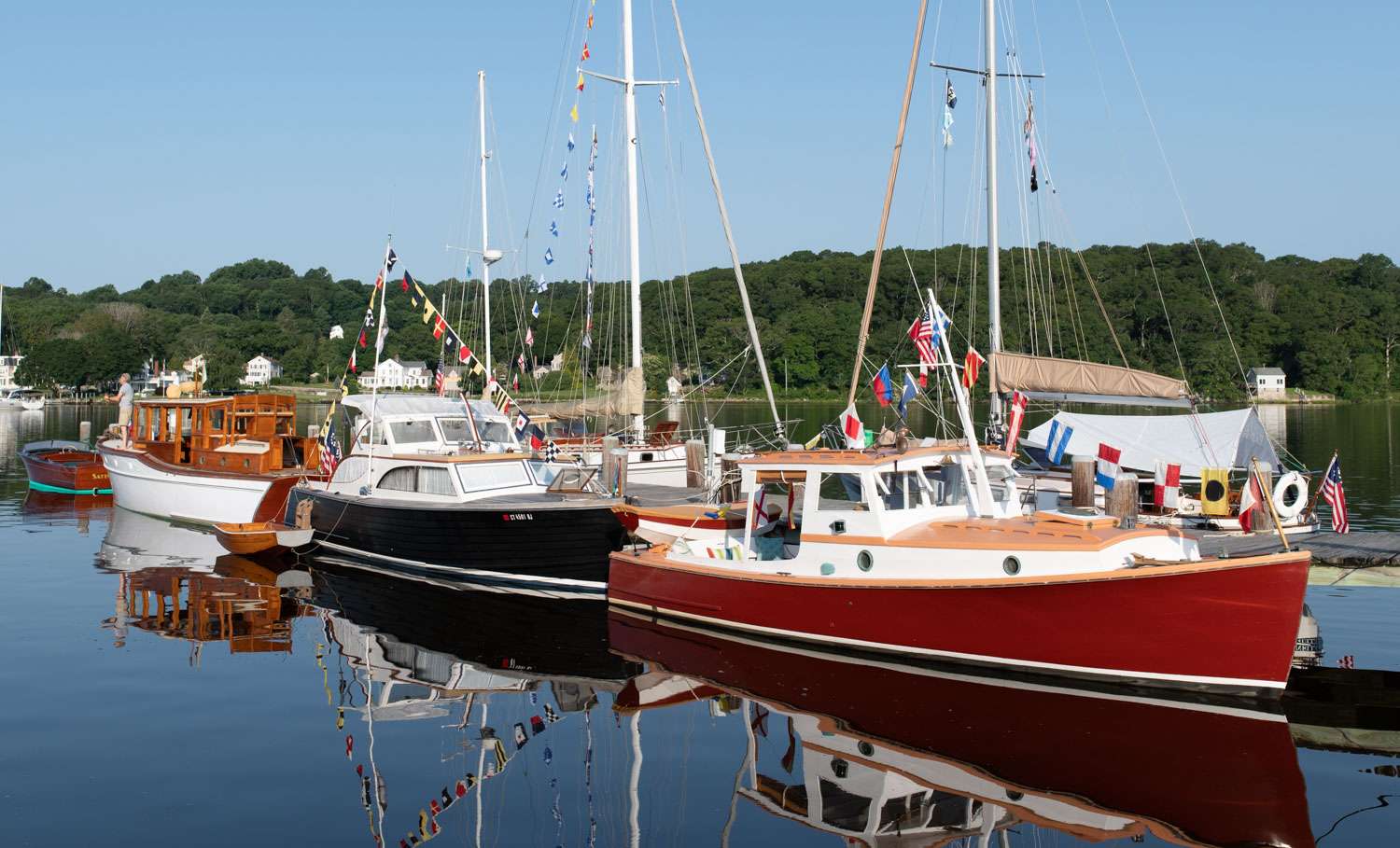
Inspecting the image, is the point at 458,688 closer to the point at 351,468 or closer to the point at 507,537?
the point at 507,537

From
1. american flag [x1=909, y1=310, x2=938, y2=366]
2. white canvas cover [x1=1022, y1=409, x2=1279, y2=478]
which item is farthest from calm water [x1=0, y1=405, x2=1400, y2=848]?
american flag [x1=909, y1=310, x2=938, y2=366]

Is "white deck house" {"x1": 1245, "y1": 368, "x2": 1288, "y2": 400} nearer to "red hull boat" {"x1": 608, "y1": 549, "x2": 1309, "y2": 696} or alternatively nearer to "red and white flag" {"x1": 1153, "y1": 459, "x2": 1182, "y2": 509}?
"red and white flag" {"x1": 1153, "y1": 459, "x2": 1182, "y2": 509}

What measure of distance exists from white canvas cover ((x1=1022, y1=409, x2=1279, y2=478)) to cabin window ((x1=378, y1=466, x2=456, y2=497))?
1365 centimetres

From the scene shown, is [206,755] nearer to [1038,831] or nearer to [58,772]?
[58,772]

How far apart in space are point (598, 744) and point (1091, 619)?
20.8 ft

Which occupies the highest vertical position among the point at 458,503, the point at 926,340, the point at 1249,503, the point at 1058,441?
the point at 926,340

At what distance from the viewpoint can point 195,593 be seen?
Answer: 1989cm

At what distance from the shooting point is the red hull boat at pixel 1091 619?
12219 mm

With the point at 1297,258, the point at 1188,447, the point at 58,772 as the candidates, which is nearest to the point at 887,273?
the point at 1297,258

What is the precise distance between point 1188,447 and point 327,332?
170 m

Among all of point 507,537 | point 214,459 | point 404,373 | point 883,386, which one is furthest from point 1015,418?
point 404,373

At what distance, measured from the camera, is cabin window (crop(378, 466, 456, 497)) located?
2048cm

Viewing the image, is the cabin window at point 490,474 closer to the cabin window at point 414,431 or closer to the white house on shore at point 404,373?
the cabin window at point 414,431

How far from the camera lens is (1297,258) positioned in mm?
132250
